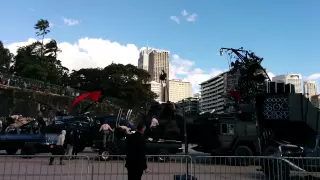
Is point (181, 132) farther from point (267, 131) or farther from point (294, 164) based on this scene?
point (294, 164)

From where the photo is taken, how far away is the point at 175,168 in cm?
988

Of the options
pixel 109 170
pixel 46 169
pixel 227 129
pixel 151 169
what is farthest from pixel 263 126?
pixel 46 169

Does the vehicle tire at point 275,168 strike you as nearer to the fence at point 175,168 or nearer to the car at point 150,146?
the fence at point 175,168

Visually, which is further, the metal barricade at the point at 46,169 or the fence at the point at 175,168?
the metal barricade at the point at 46,169

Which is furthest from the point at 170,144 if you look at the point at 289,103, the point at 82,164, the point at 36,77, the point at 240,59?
the point at 36,77

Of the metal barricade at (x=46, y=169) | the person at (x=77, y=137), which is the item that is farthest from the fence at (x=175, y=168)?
the person at (x=77, y=137)

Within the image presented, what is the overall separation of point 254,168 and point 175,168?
218 cm

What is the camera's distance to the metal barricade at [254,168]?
349 inches

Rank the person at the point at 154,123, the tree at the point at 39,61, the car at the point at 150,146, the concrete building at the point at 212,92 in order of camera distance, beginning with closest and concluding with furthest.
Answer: the car at the point at 150,146
the person at the point at 154,123
the concrete building at the point at 212,92
the tree at the point at 39,61

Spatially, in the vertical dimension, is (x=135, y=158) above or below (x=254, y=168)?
above

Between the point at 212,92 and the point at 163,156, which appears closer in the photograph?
the point at 163,156

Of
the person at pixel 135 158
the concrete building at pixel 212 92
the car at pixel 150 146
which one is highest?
the concrete building at pixel 212 92

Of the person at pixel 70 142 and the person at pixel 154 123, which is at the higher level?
the person at pixel 154 123

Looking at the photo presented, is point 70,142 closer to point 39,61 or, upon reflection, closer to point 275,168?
point 275,168
